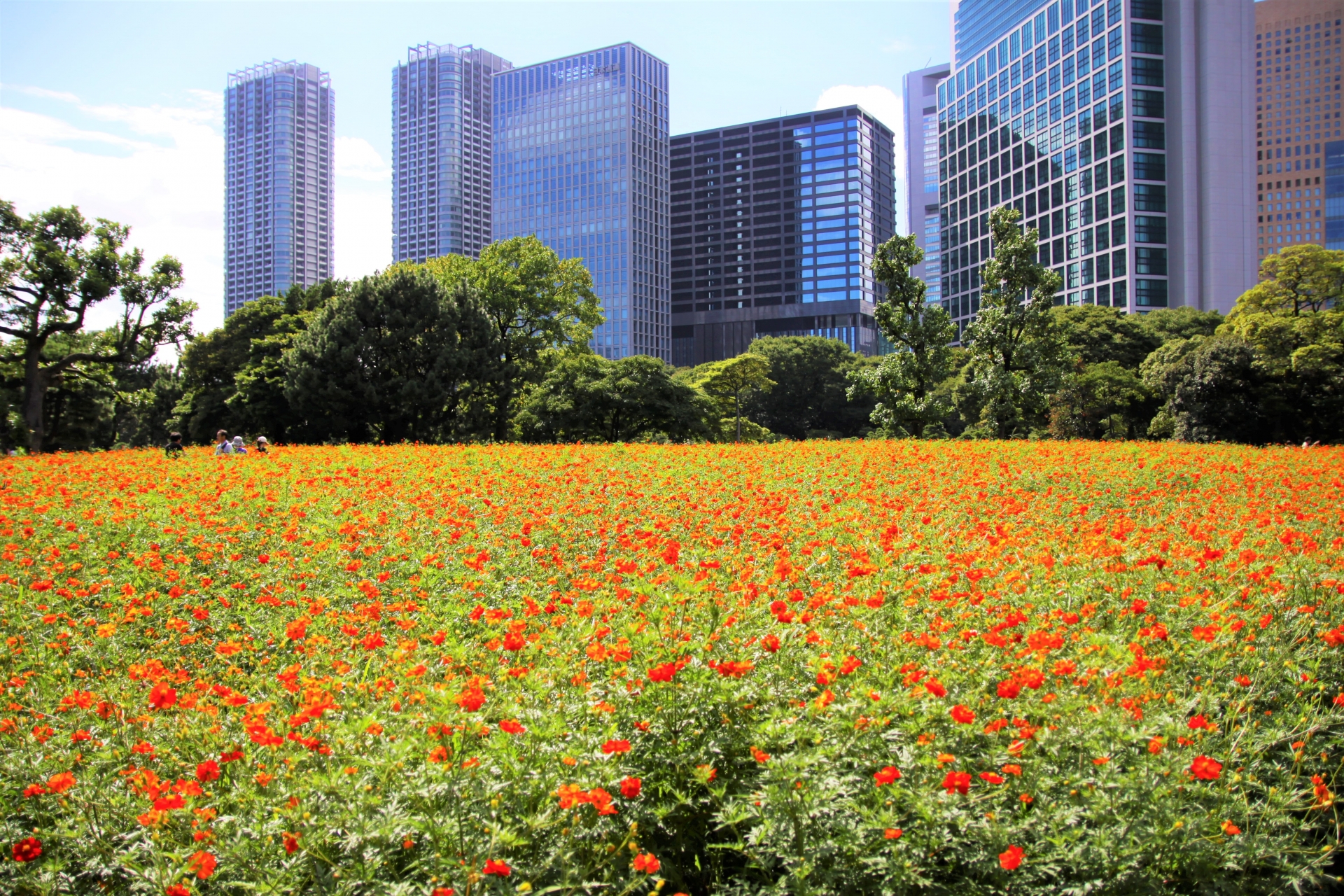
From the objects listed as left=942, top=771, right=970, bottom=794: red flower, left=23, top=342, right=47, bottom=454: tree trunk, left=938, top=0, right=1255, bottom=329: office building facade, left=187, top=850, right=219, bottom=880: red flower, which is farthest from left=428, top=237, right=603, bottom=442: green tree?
left=938, top=0, right=1255, bottom=329: office building facade

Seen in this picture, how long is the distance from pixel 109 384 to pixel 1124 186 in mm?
86075

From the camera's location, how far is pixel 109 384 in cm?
3119

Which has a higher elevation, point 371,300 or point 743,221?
point 743,221

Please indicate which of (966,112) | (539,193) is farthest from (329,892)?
(539,193)

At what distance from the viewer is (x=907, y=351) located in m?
28.2

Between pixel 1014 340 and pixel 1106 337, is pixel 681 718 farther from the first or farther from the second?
pixel 1106 337

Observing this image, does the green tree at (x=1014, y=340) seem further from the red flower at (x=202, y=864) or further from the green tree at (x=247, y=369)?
the red flower at (x=202, y=864)

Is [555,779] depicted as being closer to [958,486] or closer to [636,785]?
[636,785]

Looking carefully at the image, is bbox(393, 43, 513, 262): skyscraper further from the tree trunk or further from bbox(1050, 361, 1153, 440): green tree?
bbox(1050, 361, 1153, 440): green tree

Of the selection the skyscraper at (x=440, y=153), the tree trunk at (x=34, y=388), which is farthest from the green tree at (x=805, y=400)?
the skyscraper at (x=440, y=153)

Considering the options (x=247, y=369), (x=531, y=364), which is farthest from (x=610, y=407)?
(x=247, y=369)

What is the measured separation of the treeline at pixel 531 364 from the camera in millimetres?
27266

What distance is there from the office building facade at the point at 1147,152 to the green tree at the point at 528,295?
176 ft

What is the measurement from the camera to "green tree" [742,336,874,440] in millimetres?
66625
